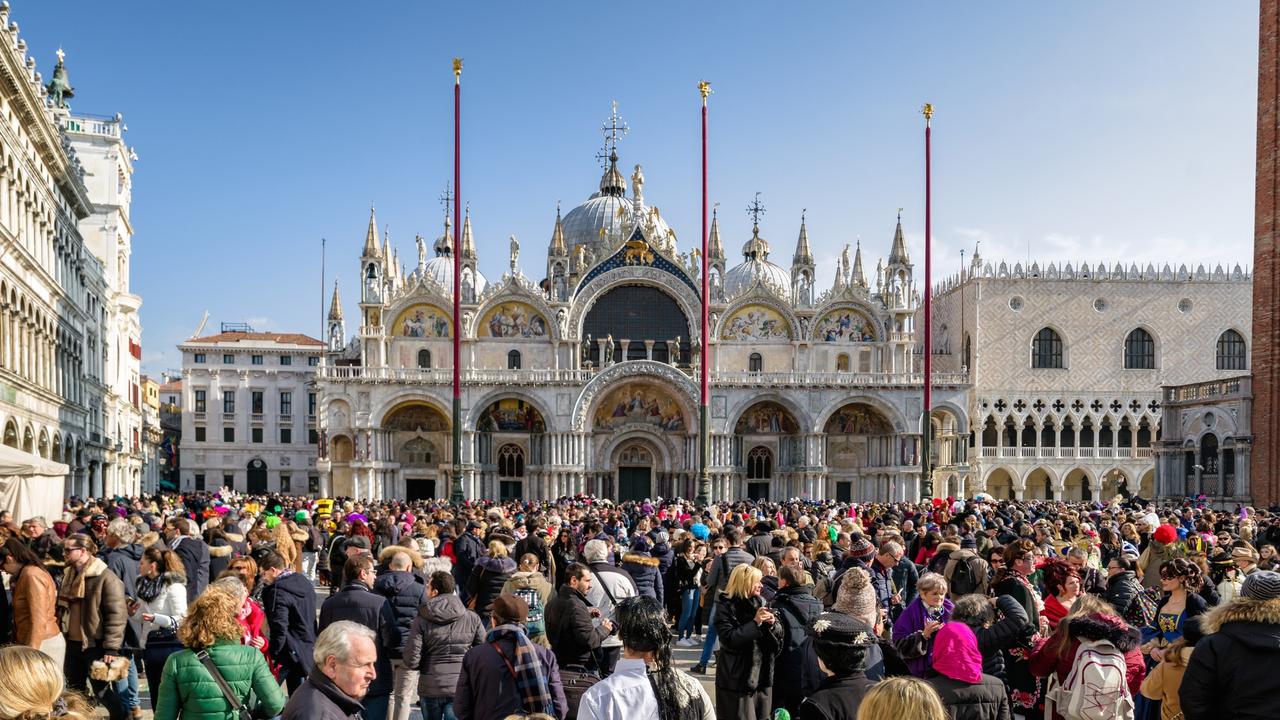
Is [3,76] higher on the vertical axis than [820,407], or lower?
higher

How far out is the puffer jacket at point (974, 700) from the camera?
20.5 feet

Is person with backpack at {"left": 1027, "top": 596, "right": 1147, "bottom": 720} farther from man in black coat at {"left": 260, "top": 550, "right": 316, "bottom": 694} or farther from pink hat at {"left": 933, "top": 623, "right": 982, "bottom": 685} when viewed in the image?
man in black coat at {"left": 260, "top": 550, "right": 316, "bottom": 694}

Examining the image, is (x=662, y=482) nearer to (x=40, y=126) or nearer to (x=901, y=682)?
(x=40, y=126)

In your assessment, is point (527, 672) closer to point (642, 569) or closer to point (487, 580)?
point (487, 580)

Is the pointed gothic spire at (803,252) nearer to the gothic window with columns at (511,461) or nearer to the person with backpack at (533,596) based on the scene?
the gothic window with columns at (511,461)

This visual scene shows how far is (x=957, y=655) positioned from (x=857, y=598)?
4.75 feet

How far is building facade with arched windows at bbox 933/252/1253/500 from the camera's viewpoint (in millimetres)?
56062

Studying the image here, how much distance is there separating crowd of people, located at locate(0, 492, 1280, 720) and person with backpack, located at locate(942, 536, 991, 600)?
0.09 ft

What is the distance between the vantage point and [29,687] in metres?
4.24

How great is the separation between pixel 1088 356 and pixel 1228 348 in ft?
25.4

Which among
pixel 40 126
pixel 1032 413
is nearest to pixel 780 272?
pixel 1032 413

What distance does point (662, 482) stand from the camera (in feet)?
176

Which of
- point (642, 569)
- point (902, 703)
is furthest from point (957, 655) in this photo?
point (642, 569)

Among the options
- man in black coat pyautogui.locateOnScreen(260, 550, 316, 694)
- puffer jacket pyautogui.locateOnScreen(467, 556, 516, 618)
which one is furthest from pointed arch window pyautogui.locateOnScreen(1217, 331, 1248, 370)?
man in black coat pyautogui.locateOnScreen(260, 550, 316, 694)
